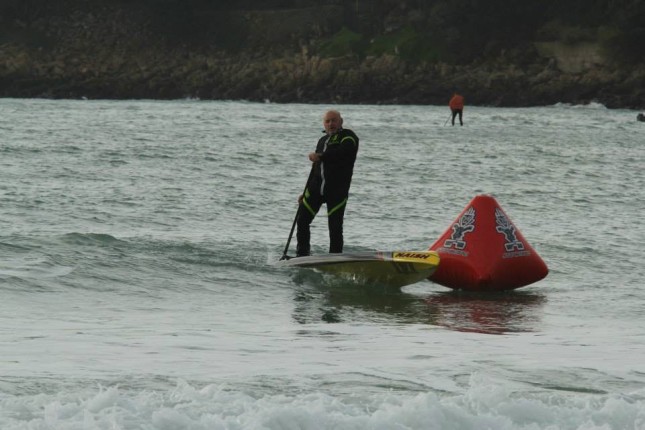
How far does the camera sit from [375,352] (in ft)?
28.6

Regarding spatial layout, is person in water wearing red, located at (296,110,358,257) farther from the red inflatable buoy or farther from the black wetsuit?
the red inflatable buoy

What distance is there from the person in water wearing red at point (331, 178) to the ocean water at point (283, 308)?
1.74 feet

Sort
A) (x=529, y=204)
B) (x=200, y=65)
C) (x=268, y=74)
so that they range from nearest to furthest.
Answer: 1. (x=529, y=204)
2. (x=268, y=74)
3. (x=200, y=65)

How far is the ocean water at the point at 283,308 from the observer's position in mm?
6742

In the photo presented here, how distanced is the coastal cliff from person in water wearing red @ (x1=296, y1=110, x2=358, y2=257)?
5818 centimetres

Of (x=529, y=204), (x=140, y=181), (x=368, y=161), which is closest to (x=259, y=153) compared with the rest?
(x=368, y=161)

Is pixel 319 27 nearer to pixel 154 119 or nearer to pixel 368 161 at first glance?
pixel 154 119

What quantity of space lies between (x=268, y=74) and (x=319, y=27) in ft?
51.2

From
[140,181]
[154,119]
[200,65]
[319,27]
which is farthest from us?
[319,27]

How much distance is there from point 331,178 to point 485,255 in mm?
1746

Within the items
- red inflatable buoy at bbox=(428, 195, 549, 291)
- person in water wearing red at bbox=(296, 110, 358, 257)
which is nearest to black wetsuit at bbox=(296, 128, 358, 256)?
person in water wearing red at bbox=(296, 110, 358, 257)

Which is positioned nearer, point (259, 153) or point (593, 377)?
point (593, 377)

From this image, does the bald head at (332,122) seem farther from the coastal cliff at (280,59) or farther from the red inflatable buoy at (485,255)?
the coastal cliff at (280,59)

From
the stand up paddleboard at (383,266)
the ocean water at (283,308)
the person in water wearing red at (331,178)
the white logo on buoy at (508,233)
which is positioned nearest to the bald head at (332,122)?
the person in water wearing red at (331,178)
